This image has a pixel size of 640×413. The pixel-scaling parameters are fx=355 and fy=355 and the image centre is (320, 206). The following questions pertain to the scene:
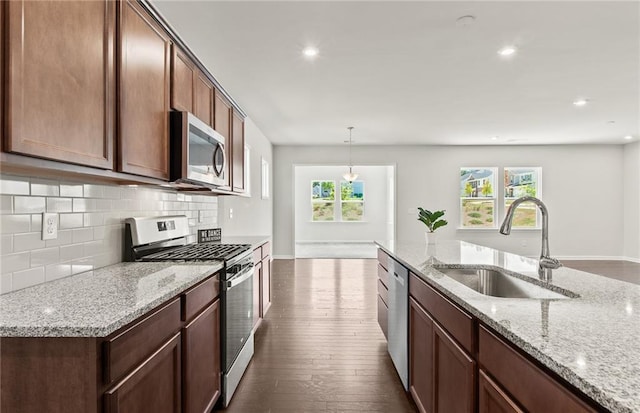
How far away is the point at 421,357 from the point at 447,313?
546mm

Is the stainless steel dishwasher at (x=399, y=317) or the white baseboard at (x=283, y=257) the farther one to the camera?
the white baseboard at (x=283, y=257)

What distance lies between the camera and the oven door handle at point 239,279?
218 centimetres

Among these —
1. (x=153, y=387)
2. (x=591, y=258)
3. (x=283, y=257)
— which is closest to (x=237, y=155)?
(x=153, y=387)

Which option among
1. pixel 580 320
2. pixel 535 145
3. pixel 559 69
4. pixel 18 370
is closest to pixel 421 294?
pixel 580 320

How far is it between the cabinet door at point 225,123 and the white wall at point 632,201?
27.8 ft

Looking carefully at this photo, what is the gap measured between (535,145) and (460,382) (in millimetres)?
7942

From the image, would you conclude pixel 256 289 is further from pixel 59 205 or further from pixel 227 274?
pixel 59 205

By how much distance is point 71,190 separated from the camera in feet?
5.61

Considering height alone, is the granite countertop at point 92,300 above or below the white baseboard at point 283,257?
above

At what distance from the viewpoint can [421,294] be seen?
1.88 m

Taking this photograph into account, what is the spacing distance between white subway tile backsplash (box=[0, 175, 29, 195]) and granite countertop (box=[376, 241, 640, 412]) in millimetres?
1771

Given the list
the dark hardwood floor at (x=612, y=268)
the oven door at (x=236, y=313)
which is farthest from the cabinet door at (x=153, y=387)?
the dark hardwood floor at (x=612, y=268)

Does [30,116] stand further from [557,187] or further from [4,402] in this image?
[557,187]

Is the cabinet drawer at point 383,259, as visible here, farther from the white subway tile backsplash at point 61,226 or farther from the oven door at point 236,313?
the white subway tile backsplash at point 61,226
